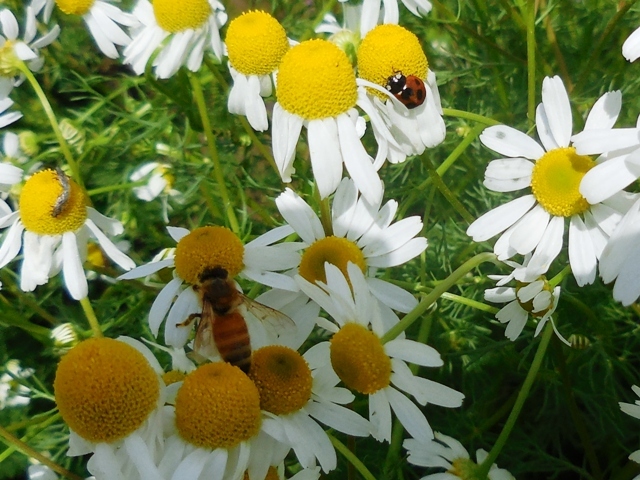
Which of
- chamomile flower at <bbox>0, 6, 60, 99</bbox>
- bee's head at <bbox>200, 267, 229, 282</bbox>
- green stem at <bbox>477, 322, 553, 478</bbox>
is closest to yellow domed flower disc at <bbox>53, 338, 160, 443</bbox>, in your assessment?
bee's head at <bbox>200, 267, 229, 282</bbox>

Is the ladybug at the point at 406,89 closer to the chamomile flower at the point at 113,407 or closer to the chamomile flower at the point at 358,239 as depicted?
the chamomile flower at the point at 358,239

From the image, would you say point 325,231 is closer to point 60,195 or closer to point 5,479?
point 60,195

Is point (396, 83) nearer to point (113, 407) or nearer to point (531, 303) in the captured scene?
point (531, 303)

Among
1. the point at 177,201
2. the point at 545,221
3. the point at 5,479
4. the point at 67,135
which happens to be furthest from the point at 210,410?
the point at 5,479

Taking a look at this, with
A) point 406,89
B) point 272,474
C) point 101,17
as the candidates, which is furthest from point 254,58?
point 272,474

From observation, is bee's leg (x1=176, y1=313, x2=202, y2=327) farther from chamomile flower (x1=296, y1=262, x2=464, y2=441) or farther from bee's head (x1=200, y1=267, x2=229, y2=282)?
chamomile flower (x1=296, y1=262, x2=464, y2=441)

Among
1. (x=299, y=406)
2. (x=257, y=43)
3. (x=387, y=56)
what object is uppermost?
(x=387, y=56)
